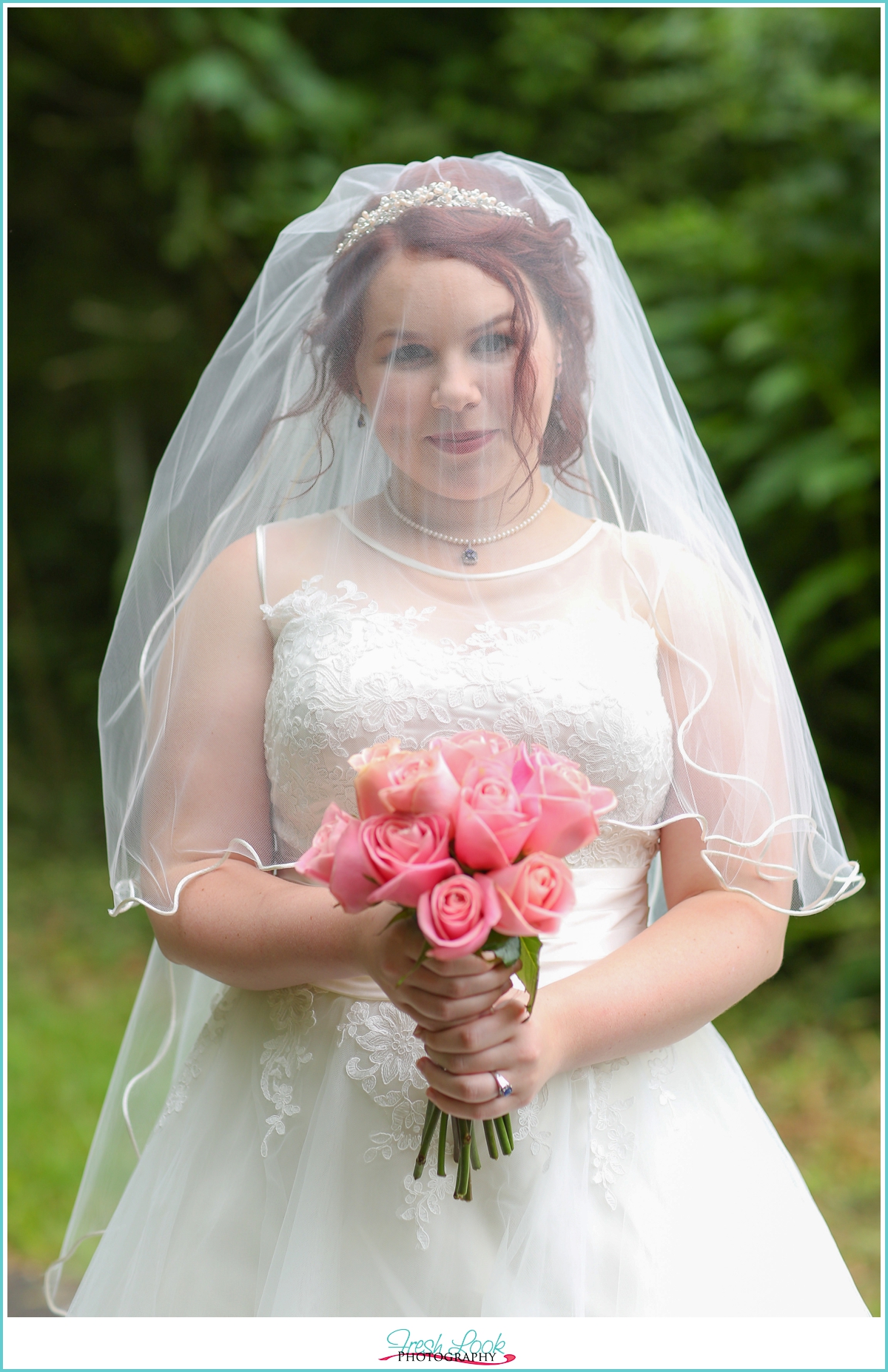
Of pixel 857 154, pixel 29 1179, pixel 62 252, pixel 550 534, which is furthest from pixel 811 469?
pixel 62 252

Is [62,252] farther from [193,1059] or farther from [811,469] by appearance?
[193,1059]

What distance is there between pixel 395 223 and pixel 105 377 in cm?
508

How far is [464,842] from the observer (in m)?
1.20

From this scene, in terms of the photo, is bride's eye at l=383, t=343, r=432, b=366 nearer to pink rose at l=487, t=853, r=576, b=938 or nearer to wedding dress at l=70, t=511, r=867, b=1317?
wedding dress at l=70, t=511, r=867, b=1317

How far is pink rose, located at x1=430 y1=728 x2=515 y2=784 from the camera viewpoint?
1256mm

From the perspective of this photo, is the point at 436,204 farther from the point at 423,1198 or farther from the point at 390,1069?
the point at 423,1198

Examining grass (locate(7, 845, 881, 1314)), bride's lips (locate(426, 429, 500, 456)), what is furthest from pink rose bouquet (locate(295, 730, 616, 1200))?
grass (locate(7, 845, 881, 1314))

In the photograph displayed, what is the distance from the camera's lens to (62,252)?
6.50m

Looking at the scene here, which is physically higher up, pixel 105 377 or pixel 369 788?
pixel 105 377

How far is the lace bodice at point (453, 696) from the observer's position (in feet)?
5.30

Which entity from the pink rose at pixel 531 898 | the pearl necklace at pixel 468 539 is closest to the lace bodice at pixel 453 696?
the pearl necklace at pixel 468 539

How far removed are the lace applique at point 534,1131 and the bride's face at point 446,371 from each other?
899 mm

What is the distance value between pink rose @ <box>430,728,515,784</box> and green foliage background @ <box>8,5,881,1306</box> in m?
3.36

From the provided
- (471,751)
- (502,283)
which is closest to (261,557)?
(502,283)
